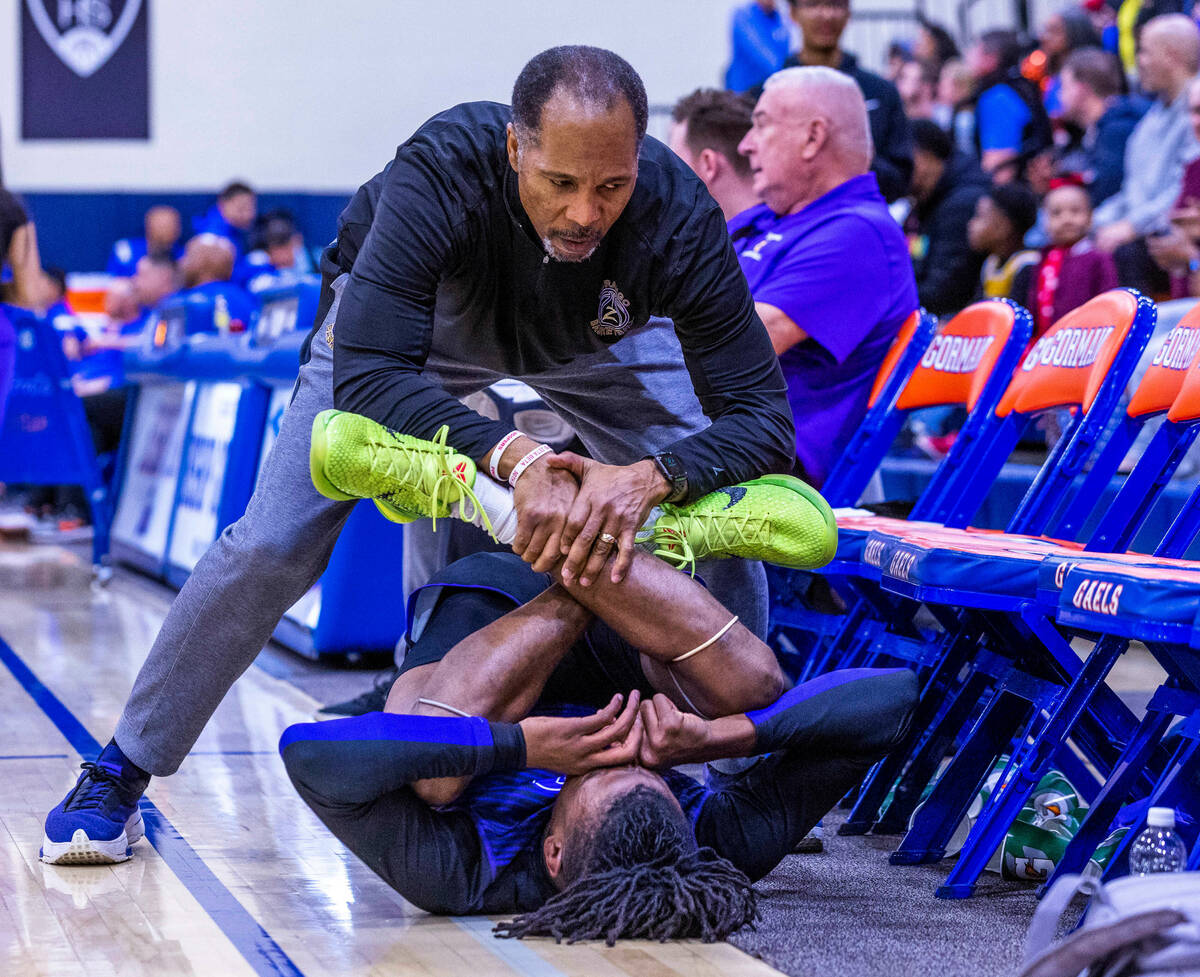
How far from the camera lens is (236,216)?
1213 cm

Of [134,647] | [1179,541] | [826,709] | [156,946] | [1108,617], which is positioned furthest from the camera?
[134,647]

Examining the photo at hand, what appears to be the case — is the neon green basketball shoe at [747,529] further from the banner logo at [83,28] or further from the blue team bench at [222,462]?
the banner logo at [83,28]

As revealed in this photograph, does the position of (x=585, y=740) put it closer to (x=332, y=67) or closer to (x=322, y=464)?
(x=322, y=464)

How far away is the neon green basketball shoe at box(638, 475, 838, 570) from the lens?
2469mm

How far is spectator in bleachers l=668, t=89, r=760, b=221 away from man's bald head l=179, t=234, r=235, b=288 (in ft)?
16.0

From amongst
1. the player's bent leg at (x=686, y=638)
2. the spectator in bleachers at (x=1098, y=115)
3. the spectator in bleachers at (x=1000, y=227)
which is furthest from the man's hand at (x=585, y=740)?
the spectator in bleachers at (x=1098, y=115)

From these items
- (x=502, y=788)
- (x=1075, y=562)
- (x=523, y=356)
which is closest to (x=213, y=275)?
(x=523, y=356)

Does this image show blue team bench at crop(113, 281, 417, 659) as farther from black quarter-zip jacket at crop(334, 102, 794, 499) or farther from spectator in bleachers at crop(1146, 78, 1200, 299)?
spectator in bleachers at crop(1146, 78, 1200, 299)

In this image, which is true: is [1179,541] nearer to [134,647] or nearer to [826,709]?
[826,709]

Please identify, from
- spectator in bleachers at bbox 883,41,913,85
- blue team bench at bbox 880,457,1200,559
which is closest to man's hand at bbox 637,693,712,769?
blue team bench at bbox 880,457,1200,559

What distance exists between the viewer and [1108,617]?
2119 mm

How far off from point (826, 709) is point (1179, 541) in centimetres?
80

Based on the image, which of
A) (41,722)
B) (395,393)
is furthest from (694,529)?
(41,722)

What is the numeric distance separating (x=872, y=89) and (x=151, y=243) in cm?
782
